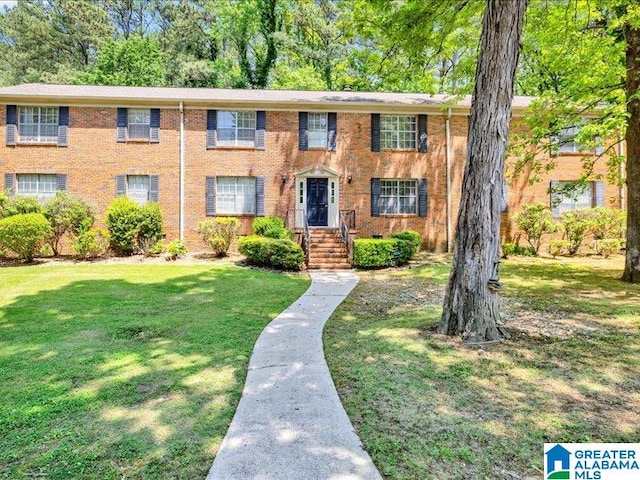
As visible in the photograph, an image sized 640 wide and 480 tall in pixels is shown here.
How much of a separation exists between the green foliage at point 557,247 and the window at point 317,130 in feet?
30.5

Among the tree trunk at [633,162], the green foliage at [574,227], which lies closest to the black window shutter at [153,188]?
the tree trunk at [633,162]

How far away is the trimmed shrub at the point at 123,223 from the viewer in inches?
487

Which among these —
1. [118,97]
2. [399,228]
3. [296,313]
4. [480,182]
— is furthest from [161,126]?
[480,182]

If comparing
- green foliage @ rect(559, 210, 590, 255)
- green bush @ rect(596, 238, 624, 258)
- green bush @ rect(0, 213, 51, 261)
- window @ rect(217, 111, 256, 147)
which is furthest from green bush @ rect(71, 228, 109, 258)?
green bush @ rect(596, 238, 624, 258)

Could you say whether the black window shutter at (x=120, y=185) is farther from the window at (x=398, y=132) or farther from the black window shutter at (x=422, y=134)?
the black window shutter at (x=422, y=134)

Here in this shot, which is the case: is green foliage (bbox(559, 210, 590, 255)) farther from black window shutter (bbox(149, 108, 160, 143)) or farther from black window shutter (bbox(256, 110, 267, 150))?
Result: black window shutter (bbox(149, 108, 160, 143))

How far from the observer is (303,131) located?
1463 centimetres

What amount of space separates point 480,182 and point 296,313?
365 cm

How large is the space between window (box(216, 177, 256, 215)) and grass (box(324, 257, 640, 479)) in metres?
8.63

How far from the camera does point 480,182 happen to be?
16.0 ft

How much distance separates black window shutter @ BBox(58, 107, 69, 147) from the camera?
1370 cm

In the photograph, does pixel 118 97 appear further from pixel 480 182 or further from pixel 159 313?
pixel 480 182

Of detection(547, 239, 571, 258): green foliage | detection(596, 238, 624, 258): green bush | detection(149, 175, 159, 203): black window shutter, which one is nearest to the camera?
detection(596, 238, 624, 258): green bush

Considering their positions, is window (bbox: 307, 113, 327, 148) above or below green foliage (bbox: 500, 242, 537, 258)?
above
